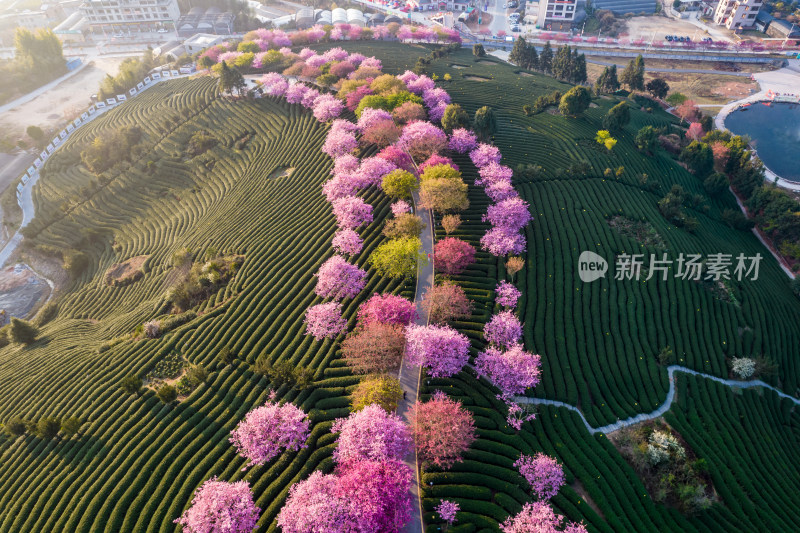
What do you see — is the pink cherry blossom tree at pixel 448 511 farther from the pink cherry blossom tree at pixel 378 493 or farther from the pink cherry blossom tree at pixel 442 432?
the pink cherry blossom tree at pixel 442 432

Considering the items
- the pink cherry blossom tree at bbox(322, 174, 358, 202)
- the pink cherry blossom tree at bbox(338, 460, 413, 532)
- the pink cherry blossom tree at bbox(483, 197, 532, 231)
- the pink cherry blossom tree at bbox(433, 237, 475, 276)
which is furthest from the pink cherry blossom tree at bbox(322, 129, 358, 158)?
the pink cherry blossom tree at bbox(338, 460, 413, 532)

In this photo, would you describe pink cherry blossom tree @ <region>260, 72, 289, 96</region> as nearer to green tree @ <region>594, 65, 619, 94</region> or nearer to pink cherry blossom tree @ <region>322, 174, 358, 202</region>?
pink cherry blossom tree @ <region>322, 174, 358, 202</region>

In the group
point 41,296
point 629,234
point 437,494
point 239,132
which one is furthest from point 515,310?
point 41,296

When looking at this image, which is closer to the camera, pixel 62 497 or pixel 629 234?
pixel 62 497

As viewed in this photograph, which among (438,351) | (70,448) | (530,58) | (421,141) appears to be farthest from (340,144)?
(530,58)

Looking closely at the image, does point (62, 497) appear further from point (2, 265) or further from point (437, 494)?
point (2, 265)

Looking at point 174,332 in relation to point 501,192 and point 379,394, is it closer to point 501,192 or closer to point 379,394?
point 379,394
